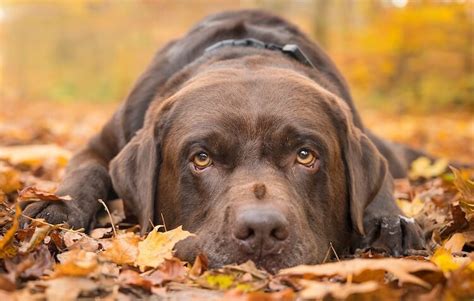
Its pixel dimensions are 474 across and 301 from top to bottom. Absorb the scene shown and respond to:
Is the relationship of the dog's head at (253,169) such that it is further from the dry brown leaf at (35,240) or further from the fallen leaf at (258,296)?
the dry brown leaf at (35,240)

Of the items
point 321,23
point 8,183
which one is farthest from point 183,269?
point 321,23

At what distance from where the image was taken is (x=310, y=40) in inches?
208

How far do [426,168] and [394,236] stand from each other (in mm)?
2757

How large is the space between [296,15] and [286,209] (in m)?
19.2

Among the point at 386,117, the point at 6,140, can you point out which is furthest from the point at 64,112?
the point at 6,140

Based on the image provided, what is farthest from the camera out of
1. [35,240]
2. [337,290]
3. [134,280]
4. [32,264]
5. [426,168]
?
[426,168]

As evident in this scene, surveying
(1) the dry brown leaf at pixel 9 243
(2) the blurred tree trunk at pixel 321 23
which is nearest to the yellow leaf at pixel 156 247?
(1) the dry brown leaf at pixel 9 243

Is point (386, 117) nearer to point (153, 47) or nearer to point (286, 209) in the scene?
point (153, 47)

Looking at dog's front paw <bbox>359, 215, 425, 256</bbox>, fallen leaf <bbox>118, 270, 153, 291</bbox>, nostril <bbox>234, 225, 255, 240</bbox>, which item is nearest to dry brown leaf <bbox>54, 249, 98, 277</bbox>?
fallen leaf <bbox>118, 270, 153, 291</bbox>

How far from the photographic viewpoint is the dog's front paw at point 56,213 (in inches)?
143

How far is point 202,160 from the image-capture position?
135 inches

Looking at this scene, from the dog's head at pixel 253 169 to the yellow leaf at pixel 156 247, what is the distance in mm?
99

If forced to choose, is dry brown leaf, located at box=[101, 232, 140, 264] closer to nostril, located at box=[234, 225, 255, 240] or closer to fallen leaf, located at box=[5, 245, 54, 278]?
fallen leaf, located at box=[5, 245, 54, 278]

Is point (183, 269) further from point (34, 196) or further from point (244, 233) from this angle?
point (34, 196)
